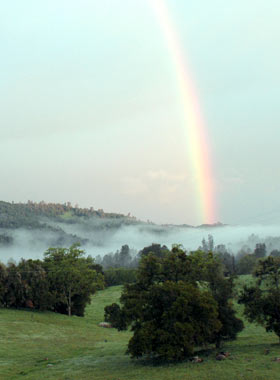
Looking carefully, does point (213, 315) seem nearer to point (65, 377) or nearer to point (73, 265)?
point (65, 377)

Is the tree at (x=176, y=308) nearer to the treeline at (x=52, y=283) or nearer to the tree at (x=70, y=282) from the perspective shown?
the treeline at (x=52, y=283)

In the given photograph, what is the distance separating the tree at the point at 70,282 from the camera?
91.8m

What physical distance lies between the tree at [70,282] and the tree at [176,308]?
166ft

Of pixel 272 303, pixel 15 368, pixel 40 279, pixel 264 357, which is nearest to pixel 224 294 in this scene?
pixel 272 303

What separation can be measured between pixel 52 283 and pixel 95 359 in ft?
174

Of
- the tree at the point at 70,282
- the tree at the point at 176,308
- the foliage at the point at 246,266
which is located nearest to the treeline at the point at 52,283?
the tree at the point at 70,282

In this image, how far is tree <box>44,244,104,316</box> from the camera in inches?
3615

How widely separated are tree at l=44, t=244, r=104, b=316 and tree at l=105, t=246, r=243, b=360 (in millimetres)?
50521

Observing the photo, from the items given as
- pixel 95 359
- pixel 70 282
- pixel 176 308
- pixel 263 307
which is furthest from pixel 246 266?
pixel 176 308

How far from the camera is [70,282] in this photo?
92.7 meters

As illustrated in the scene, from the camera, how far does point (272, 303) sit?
1625 inches

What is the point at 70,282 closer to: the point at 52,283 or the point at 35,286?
the point at 52,283

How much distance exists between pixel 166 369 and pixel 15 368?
56.1 feet

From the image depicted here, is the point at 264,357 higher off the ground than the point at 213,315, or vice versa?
the point at 213,315
